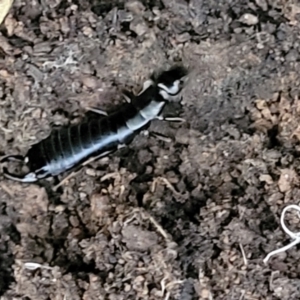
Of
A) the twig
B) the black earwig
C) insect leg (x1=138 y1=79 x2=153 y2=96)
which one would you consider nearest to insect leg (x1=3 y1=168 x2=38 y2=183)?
the black earwig

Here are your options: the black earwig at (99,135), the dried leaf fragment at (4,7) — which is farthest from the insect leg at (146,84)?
the dried leaf fragment at (4,7)

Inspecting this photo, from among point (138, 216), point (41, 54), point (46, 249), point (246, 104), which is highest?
point (41, 54)

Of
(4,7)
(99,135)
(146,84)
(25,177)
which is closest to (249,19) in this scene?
(146,84)

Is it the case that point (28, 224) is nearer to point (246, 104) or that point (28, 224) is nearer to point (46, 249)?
point (46, 249)

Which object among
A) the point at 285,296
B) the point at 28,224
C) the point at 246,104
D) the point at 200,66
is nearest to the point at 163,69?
the point at 200,66

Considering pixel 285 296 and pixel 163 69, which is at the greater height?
pixel 163 69

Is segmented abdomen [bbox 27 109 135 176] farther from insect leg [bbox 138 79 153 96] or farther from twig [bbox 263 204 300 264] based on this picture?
twig [bbox 263 204 300 264]

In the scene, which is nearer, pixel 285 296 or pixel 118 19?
pixel 285 296
